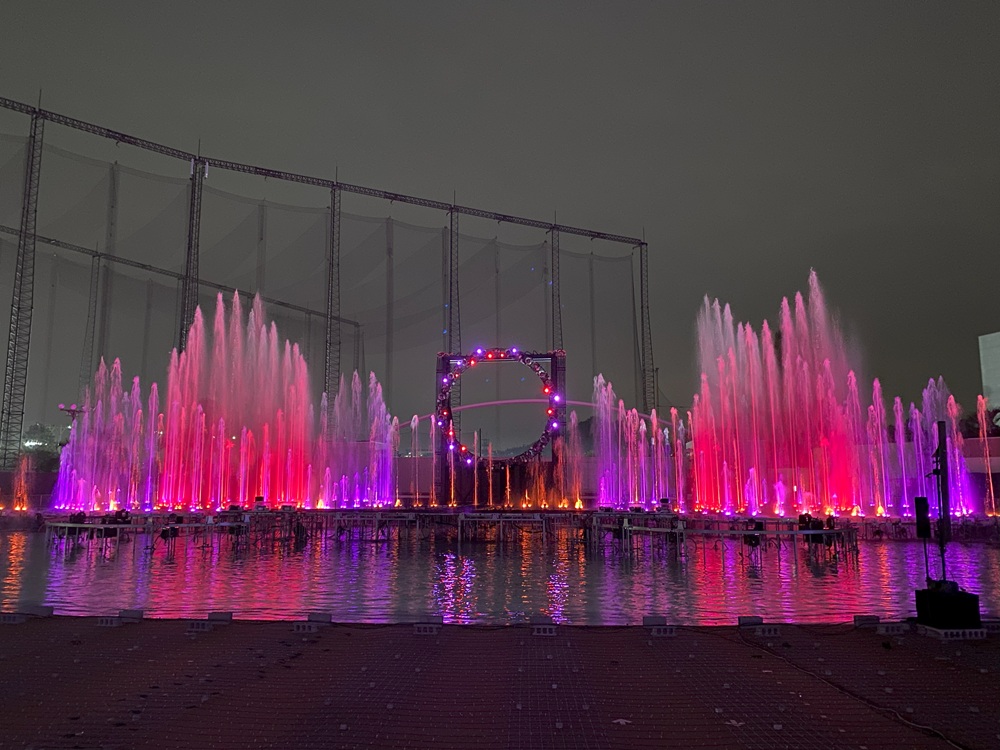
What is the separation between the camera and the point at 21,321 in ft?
106

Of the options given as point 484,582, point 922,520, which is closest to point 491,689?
point 922,520

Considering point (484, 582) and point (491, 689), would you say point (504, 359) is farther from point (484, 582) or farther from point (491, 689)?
point (491, 689)

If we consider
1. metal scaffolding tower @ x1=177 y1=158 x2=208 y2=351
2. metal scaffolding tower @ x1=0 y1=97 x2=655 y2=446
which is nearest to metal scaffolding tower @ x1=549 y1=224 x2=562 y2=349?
metal scaffolding tower @ x1=0 y1=97 x2=655 y2=446

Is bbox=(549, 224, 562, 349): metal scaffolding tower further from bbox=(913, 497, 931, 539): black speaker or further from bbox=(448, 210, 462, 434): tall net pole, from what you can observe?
bbox=(913, 497, 931, 539): black speaker

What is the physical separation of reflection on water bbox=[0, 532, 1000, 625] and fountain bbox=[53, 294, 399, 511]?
34.9ft

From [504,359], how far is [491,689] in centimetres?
2693

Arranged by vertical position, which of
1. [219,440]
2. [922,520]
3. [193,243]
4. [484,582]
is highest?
[193,243]

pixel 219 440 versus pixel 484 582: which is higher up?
pixel 219 440

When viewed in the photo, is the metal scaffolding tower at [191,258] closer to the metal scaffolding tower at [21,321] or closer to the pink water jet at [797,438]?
the metal scaffolding tower at [21,321]

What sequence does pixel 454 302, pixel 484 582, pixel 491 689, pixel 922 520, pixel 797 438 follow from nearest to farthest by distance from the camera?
pixel 491 689
pixel 922 520
pixel 484 582
pixel 797 438
pixel 454 302

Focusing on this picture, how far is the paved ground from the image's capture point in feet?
15.0

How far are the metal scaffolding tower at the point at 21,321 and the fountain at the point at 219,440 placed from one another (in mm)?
2305

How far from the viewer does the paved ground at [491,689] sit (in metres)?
4.56

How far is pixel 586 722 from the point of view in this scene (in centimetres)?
485
